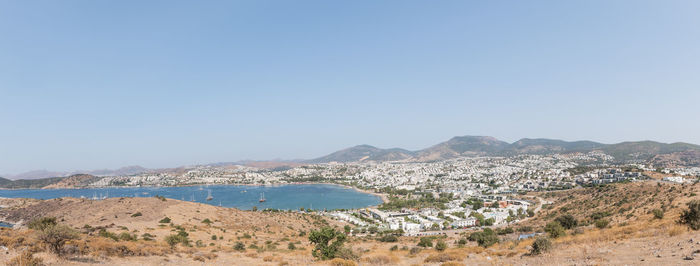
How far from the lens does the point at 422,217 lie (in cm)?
7238

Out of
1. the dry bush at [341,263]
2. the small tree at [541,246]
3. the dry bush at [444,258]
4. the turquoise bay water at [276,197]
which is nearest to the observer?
the small tree at [541,246]

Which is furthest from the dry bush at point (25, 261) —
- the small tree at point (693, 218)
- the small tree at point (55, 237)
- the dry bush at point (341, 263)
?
the small tree at point (693, 218)

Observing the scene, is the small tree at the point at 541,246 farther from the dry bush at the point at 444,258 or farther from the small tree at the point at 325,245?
the small tree at the point at 325,245

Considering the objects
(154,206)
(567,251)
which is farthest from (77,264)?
(154,206)

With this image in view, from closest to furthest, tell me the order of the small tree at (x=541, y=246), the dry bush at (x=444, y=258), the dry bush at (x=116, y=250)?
1. the dry bush at (x=116, y=250)
2. the small tree at (x=541, y=246)
3. the dry bush at (x=444, y=258)

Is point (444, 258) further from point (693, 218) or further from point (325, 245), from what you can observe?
point (693, 218)

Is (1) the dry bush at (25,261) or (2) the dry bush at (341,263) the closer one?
(1) the dry bush at (25,261)

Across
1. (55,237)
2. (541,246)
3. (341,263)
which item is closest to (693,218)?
(541,246)

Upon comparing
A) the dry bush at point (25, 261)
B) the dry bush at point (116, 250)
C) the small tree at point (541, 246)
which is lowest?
the small tree at point (541, 246)

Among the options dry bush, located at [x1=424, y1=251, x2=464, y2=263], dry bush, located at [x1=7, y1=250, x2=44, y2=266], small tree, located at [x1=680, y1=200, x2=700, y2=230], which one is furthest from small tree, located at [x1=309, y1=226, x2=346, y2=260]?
small tree, located at [x1=680, y1=200, x2=700, y2=230]

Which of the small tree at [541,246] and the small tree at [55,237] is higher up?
the small tree at [55,237]

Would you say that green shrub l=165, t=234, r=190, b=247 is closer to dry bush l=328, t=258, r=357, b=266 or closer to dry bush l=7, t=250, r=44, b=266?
dry bush l=7, t=250, r=44, b=266

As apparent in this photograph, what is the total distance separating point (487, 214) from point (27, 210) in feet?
310

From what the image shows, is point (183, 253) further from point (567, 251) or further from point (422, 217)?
point (422, 217)
